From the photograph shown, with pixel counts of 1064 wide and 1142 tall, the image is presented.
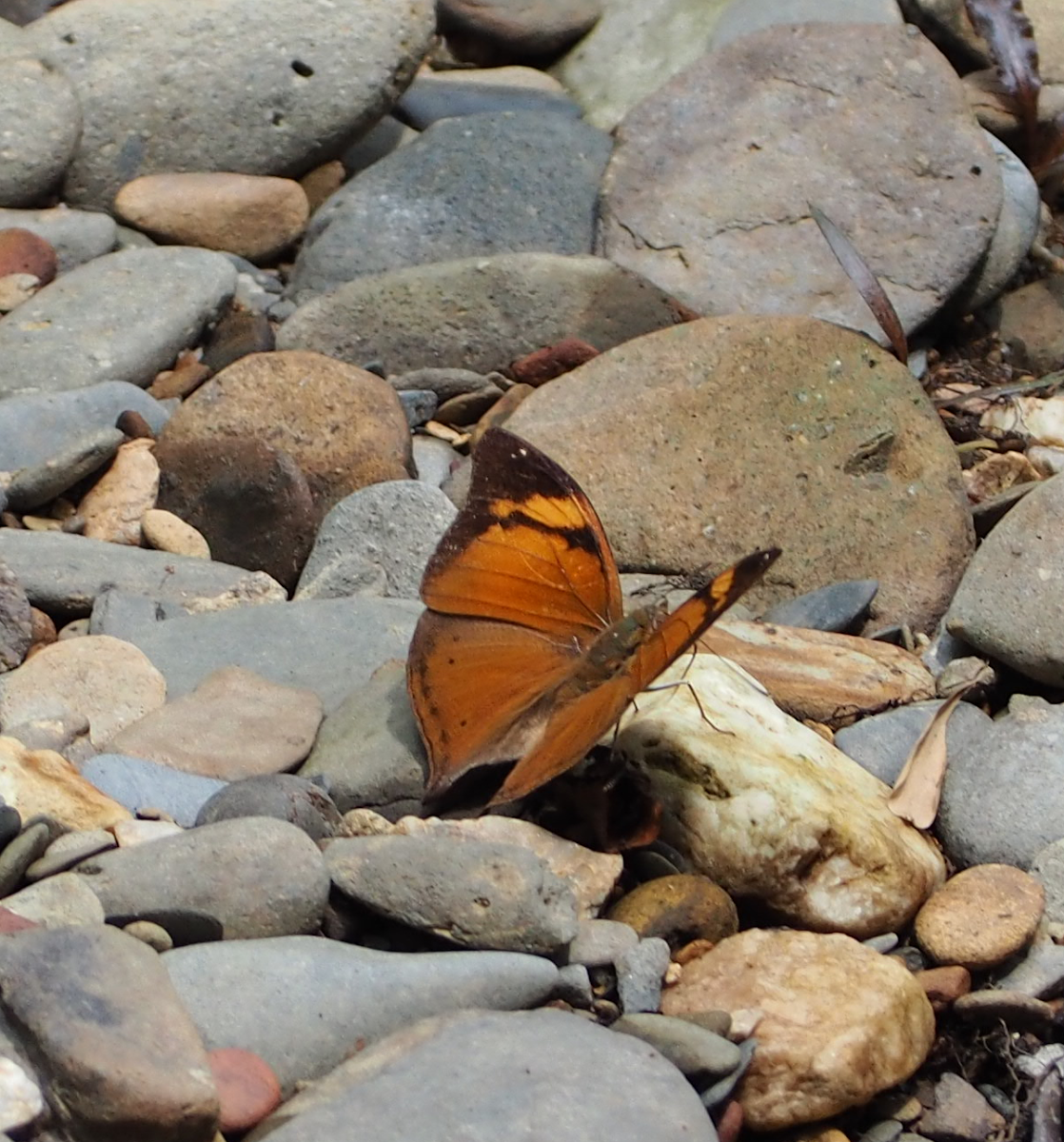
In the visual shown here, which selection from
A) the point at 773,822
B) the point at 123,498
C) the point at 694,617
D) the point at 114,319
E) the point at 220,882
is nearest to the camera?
the point at 220,882

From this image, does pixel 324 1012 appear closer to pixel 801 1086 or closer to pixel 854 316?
pixel 801 1086

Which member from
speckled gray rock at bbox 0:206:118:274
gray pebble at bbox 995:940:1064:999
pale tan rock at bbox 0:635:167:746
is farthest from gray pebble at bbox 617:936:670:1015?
speckled gray rock at bbox 0:206:118:274

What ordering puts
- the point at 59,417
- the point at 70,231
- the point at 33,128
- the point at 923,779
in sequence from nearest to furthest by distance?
the point at 923,779 < the point at 59,417 < the point at 70,231 < the point at 33,128

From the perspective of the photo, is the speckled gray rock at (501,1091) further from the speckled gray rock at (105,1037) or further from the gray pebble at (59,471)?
the gray pebble at (59,471)

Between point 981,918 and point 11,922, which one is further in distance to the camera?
point 981,918

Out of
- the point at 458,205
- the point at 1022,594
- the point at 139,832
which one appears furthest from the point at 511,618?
the point at 458,205

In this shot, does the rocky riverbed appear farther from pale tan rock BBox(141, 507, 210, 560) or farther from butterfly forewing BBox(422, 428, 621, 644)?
butterfly forewing BBox(422, 428, 621, 644)

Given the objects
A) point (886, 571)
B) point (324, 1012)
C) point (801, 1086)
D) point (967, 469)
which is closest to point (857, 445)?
point (886, 571)

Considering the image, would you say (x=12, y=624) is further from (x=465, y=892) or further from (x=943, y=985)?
(x=943, y=985)
